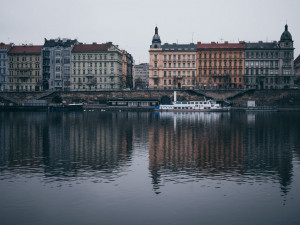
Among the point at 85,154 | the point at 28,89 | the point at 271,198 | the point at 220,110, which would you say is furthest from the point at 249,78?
the point at 271,198

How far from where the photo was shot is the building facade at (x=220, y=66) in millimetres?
160500

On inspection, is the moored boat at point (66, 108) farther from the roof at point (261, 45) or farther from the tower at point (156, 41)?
the roof at point (261, 45)

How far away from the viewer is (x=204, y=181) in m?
29.8

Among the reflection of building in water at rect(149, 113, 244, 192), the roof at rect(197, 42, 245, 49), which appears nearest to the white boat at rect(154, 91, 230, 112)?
the roof at rect(197, 42, 245, 49)

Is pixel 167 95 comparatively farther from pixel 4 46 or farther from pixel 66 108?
pixel 4 46

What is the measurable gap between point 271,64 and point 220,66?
20275 millimetres

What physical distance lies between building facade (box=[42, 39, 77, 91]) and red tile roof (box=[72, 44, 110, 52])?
9.53 feet

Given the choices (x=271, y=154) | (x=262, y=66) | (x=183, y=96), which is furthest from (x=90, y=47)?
(x=271, y=154)

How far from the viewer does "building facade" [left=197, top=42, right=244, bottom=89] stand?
160500mm

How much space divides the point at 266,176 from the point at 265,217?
9.82 m

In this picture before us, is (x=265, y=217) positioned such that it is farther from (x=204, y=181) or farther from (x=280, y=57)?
(x=280, y=57)

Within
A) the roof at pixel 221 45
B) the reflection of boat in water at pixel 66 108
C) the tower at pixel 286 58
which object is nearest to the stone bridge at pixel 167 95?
the reflection of boat in water at pixel 66 108

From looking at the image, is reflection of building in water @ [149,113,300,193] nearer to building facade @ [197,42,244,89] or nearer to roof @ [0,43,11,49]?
building facade @ [197,42,244,89]

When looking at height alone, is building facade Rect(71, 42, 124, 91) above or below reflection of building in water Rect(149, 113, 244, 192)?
above
